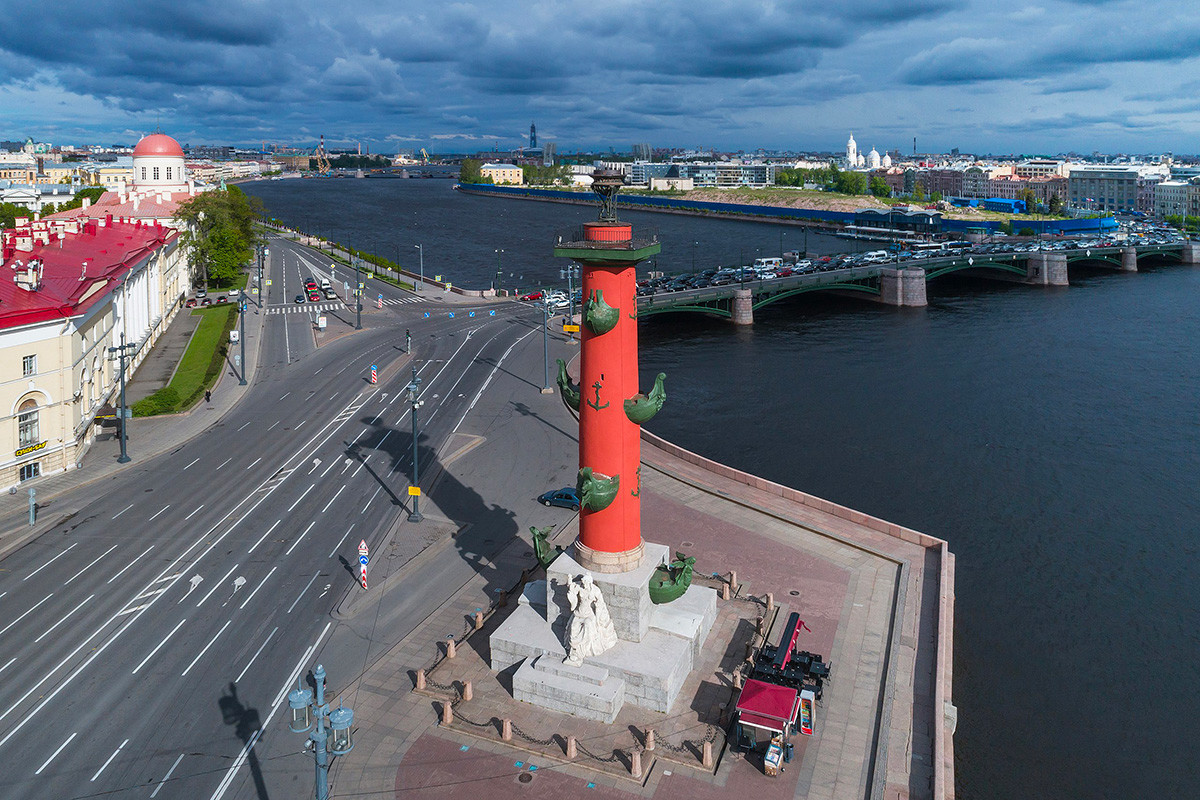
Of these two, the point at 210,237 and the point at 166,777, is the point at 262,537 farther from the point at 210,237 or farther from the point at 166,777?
Result: the point at 210,237

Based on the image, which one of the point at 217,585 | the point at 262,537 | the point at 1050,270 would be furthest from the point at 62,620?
the point at 1050,270

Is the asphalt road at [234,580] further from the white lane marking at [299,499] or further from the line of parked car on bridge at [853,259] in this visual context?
the line of parked car on bridge at [853,259]

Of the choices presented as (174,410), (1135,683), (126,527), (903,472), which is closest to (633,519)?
(1135,683)

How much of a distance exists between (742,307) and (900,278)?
75.0ft

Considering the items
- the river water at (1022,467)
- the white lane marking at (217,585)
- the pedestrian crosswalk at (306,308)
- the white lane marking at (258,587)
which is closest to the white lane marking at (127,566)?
the white lane marking at (217,585)

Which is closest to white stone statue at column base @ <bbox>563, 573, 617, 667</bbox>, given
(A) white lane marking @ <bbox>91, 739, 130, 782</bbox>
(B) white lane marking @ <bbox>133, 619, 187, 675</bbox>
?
(A) white lane marking @ <bbox>91, 739, 130, 782</bbox>

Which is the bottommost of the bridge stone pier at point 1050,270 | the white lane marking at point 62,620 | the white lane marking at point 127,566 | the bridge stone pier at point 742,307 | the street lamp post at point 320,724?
the white lane marking at point 62,620

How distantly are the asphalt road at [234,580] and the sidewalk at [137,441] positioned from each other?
908 millimetres

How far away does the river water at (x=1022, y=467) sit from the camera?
83.2ft

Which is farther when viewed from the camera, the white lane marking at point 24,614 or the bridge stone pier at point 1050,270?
the bridge stone pier at point 1050,270

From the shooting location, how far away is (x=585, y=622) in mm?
21703

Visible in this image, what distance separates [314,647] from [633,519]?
371 inches

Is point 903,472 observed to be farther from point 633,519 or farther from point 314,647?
point 314,647

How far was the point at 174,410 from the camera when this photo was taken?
156 ft
